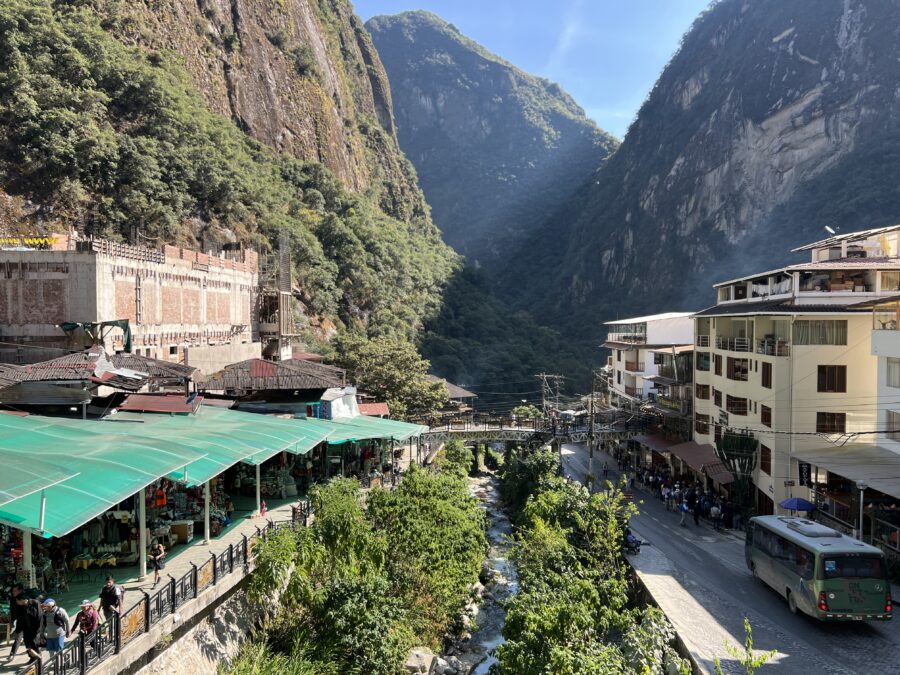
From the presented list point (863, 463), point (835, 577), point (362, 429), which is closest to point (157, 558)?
point (362, 429)

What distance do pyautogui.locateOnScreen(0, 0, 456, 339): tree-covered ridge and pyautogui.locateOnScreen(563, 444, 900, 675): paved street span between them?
38.5 metres

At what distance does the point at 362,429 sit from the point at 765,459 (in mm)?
19446

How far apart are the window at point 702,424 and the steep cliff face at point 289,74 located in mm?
59145

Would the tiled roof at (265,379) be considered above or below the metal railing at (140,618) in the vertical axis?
above

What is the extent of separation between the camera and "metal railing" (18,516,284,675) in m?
9.67

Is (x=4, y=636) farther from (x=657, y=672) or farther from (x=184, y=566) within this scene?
(x=657, y=672)

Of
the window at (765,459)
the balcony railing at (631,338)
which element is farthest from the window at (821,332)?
the balcony railing at (631,338)

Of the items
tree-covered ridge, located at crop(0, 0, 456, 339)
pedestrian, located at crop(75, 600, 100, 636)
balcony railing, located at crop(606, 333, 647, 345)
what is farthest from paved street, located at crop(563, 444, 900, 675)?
tree-covered ridge, located at crop(0, 0, 456, 339)

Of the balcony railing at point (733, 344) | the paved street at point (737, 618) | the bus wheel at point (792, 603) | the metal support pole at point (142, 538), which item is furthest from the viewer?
the balcony railing at point (733, 344)

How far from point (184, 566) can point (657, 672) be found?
393 inches

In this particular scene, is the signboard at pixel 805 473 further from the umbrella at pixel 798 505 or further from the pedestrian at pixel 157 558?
the pedestrian at pixel 157 558

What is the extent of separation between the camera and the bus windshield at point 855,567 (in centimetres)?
1723

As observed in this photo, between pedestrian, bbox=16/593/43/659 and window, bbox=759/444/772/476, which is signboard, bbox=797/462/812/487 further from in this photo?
pedestrian, bbox=16/593/43/659

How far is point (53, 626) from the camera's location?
34.4 feet
